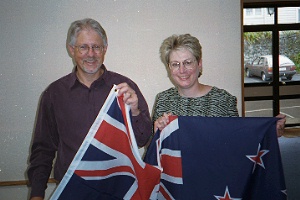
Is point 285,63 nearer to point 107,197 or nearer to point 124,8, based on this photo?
point 124,8

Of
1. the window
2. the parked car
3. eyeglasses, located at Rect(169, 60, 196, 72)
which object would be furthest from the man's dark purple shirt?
the parked car

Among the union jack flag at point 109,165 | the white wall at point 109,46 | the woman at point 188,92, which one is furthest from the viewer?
the white wall at point 109,46

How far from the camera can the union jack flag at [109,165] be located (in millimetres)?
1492

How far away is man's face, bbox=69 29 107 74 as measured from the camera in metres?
1.76

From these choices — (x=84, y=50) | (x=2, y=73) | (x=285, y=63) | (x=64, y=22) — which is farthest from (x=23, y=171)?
(x=285, y=63)

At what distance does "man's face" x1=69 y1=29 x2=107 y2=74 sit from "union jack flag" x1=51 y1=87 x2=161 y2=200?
29cm

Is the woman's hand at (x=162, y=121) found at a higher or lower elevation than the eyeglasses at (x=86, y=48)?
lower

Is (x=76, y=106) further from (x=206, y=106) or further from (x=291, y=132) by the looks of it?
(x=291, y=132)

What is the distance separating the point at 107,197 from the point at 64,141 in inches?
16.3

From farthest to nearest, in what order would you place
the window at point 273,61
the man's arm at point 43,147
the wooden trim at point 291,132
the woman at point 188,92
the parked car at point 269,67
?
the parked car at point 269,67, the window at point 273,61, the wooden trim at point 291,132, the woman at point 188,92, the man's arm at point 43,147

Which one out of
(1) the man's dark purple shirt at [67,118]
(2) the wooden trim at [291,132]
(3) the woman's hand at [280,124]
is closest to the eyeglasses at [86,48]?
(1) the man's dark purple shirt at [67,118]

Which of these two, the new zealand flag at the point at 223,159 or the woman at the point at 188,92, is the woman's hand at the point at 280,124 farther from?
the woman at the point at 188,92

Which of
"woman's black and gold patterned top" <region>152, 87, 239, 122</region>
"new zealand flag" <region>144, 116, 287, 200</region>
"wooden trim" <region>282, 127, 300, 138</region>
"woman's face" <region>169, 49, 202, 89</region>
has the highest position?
"woman's face" <region>169, 49, 202, 89</region>

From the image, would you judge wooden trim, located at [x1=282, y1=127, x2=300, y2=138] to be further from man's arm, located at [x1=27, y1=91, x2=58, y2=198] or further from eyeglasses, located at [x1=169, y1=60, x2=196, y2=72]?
man's arm, located at [x1=27, y1=91, x2=58, y2=198]
